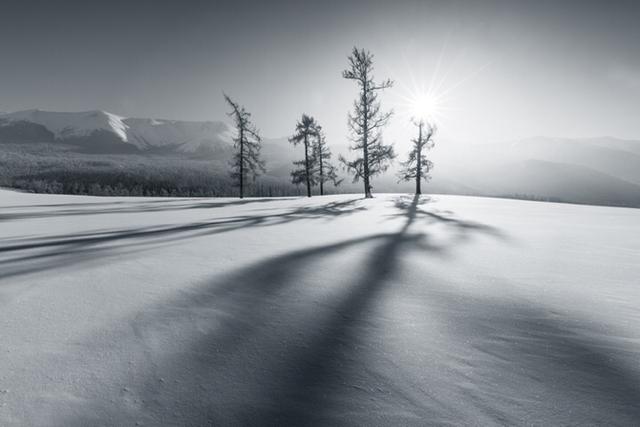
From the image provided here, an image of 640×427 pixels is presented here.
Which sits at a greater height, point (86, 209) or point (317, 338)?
point (86, 209)

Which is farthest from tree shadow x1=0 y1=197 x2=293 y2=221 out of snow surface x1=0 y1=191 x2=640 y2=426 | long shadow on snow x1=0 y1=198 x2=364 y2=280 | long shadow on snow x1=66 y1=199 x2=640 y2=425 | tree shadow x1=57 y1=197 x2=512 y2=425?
long shadow on snow x1=66 y1=199 x2=640 y2=425

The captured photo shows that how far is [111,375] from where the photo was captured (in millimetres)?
1365

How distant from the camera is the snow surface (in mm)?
1194

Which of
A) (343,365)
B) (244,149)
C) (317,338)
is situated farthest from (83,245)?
(244,149)

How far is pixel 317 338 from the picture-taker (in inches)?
68.6

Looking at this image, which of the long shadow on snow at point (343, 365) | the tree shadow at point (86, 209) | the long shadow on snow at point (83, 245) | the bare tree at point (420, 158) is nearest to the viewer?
the long shadow on snow at point (343, 365)

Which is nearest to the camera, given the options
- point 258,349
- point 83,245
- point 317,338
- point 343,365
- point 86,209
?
point 343,365

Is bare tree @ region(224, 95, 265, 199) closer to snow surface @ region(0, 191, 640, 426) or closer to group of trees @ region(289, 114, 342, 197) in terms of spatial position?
group of trees @ region(289, 114, 342, 197)

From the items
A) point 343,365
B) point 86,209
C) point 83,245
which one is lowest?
point 343,365

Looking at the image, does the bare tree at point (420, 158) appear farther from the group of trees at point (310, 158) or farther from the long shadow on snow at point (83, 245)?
the long shadow on snow at point (83, 245)

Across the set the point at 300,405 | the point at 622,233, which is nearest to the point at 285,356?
the point at 300,405

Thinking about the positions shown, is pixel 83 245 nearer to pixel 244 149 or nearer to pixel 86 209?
pixel 86 209

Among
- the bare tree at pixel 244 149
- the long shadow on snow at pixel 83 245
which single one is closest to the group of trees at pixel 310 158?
the bare tree at pixel 244 149

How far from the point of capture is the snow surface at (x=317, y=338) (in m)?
1.19
